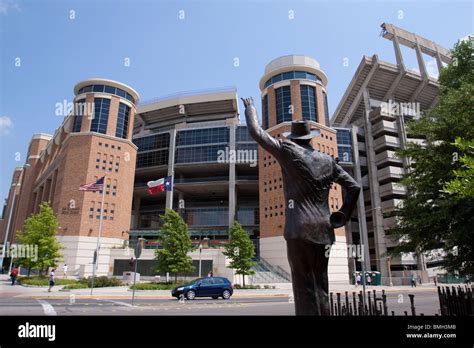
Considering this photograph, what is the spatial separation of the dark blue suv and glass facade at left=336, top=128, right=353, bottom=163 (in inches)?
1693

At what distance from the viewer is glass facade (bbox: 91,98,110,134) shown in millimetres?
49469

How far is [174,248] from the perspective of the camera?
1206 inches

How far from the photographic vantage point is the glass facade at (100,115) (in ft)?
162

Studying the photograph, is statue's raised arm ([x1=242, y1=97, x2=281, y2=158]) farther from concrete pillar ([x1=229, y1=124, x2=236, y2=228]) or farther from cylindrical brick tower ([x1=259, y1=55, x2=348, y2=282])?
concrete pillar ([x1=229, y1=124, x2=236, y2=228])

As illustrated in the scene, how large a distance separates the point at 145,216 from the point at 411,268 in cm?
5079

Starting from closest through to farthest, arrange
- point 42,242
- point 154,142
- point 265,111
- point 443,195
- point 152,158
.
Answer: point 443,195 → point 42,242 → point 265,111 → point 152,158 → point 154,142

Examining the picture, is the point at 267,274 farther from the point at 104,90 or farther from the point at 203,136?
the point at 104,90

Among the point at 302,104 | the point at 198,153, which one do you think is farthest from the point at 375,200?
the point at 198,153

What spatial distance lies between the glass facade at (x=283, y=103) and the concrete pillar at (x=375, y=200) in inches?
738

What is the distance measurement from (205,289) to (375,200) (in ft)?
147

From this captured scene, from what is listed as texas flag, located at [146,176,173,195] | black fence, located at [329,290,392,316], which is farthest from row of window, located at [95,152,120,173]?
black fence, located at [329,290,392,316]

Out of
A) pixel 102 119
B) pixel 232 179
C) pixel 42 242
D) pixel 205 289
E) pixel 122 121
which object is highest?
pixel 122 121

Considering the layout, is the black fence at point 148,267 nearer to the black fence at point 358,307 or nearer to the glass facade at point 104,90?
the glass facade at point 104,90

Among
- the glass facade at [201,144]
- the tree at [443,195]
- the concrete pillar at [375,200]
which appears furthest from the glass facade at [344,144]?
the tree at [443,195]
